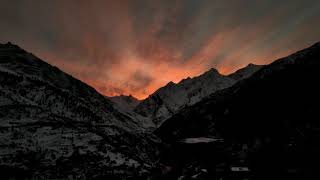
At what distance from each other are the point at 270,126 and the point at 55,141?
6796 cm

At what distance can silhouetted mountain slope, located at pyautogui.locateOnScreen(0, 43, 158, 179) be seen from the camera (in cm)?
7098

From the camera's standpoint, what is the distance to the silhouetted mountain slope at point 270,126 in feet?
124

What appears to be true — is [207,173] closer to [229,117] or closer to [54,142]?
[54,142]

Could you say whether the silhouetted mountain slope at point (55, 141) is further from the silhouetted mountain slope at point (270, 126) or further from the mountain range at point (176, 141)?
the silhouetted mountain slope at point (270, 126)

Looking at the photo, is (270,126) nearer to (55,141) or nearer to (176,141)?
(176,141)

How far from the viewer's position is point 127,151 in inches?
3829

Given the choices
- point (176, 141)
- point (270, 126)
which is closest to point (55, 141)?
point (176, 141)

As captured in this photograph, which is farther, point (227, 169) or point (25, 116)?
point (25, 116)

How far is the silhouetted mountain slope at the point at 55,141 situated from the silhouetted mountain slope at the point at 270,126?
1520 cm

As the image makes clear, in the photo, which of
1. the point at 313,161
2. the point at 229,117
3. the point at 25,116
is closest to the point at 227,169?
the point at 313,161

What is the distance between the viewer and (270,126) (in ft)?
299

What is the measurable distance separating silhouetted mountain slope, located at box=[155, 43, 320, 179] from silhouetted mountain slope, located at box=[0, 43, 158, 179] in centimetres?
1520

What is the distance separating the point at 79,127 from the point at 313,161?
95.0 m

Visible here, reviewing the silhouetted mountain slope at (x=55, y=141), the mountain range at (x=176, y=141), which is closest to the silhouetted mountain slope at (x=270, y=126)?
the mountain range at (x=176, y=141)
